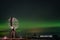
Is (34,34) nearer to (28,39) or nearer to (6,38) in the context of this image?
(28,39)

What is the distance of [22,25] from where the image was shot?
4246mm

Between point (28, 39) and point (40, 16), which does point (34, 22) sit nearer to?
point (40, 16)

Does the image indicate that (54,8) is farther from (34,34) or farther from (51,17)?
(34,34)

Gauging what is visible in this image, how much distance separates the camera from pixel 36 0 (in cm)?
428

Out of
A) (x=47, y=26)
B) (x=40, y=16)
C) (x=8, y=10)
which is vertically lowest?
(x=47, y=26)

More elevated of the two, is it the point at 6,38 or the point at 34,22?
the point at 34,22

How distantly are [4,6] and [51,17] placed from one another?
1433 mm

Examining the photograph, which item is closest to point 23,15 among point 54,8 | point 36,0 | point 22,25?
point 22,25

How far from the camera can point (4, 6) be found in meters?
4.36

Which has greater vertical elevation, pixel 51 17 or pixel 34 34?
pixel 51 17

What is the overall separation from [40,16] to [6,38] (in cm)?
114

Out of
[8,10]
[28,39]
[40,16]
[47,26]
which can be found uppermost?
[8,10]

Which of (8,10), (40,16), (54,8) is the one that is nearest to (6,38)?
(8,10)

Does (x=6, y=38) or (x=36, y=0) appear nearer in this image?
(x=6, y=38)
